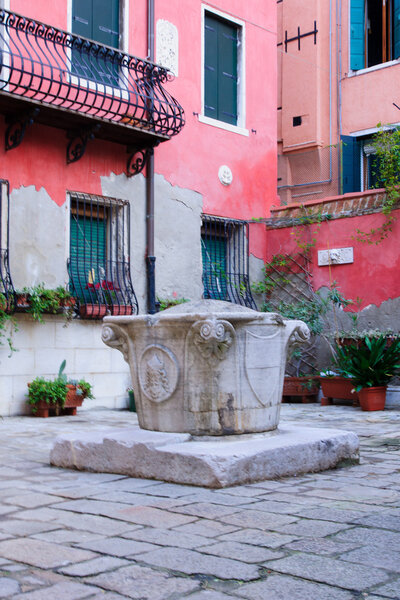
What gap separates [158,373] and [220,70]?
824cm

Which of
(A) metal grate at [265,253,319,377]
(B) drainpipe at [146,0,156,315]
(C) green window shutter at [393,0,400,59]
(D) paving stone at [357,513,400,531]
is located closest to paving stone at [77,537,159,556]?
(D) paving stone at [357,513,400,531]

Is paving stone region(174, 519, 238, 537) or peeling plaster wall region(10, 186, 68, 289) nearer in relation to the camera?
paving stone region(174, 519, 238, 537)

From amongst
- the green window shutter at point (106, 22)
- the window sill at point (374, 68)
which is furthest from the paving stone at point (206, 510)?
the window sill at point (374, 68)

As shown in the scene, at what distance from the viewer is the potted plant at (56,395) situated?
8680mm

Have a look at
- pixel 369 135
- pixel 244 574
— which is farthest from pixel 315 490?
pixel 369 135

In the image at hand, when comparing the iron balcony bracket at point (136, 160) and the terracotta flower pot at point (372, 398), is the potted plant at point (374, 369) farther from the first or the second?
the iron balcony bracket at point (136, 160)

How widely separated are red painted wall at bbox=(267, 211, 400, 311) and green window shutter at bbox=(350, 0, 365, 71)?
491 cm

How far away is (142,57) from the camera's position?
417 inches

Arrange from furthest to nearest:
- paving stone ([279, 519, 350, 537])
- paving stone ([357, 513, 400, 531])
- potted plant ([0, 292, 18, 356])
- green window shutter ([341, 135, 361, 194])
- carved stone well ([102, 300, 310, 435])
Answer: green window shutter ([341, 135, 361, 194])
potted plant ([0, 292, 18, 356])
carved stone well ([102, 300, 310, 435])
paving stone ([357, 513, 400, 531])
paving stone ([279, 519, 350, 537])

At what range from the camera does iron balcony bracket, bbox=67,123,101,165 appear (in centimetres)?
951

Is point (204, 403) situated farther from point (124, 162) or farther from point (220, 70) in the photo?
point (220, 70)

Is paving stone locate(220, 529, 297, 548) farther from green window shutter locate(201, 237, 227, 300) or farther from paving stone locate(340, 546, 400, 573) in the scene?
green window shutter locate(201, 237, 227, 300)

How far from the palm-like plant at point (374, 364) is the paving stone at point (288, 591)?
705 cm

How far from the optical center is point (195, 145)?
1131 centimetres
